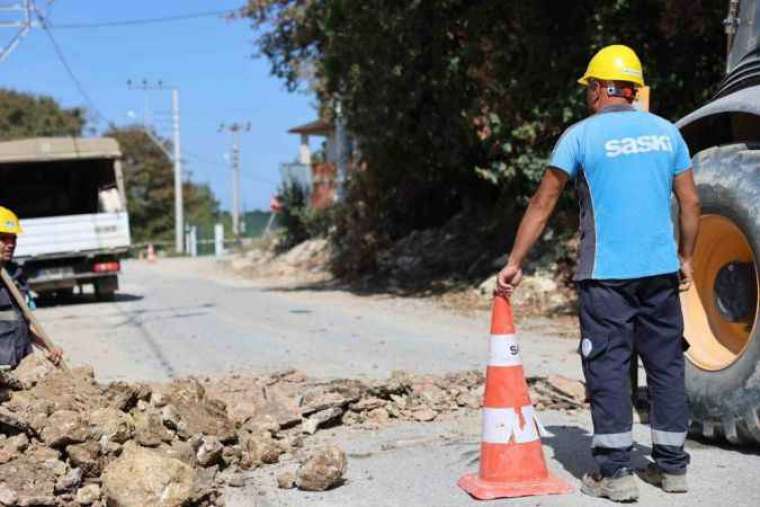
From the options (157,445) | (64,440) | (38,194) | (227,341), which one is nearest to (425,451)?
(157,445)

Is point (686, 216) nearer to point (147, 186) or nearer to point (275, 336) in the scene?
point (275, 336)

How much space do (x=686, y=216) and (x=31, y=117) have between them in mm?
65454

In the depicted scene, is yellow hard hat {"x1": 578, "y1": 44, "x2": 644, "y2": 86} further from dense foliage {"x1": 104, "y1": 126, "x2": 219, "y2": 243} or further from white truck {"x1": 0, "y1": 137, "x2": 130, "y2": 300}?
dense foliage {"x1": 104, "y1": 126, "x2": 219, "y2": 243}

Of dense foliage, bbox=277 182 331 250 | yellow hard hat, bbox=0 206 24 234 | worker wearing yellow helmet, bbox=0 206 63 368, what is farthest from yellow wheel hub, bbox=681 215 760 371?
dense foliage, bbox=277 182 331 250

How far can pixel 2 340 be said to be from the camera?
5684 mm

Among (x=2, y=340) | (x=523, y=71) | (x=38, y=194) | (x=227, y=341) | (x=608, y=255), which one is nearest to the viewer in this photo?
(x=608, y=255)

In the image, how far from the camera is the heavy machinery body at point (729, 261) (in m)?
4.59

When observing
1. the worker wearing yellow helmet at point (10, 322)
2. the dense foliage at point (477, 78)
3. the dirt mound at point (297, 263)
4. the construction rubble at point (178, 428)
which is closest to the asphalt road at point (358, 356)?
the construction rubble at point (178, 428)

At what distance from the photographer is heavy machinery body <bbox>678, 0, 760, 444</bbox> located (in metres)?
4.59

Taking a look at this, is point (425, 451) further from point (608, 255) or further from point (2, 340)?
point (2, 340)

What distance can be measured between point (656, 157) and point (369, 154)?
1466 centimetres

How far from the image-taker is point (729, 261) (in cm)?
503

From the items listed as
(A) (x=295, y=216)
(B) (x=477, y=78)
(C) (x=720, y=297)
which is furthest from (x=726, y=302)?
(A) (x=295, y=216)

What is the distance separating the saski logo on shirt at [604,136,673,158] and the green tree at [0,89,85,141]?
63068 millimetres
